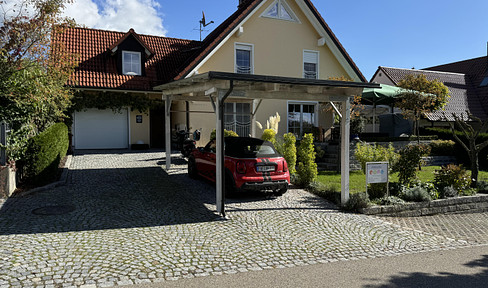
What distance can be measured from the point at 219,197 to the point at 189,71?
972cm

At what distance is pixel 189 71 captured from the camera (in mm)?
16125

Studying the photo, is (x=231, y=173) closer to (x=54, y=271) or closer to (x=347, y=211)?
(x=347, y=211)

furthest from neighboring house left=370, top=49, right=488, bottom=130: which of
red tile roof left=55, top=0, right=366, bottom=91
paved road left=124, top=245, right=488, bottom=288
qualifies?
paved road left=124, top=245, right=488, bottom=288

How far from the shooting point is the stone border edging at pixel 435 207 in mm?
8664

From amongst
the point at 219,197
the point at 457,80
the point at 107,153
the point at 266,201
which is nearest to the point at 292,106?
the point at 107,153

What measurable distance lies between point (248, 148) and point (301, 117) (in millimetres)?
11001

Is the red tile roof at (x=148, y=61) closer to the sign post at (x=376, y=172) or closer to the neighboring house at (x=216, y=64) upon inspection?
the neighboring house at (x=216, y=64)

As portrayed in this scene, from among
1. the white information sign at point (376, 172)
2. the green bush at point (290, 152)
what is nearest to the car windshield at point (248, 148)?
the green bush at point (290, 152)

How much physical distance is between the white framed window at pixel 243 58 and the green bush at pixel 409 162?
10.1 m

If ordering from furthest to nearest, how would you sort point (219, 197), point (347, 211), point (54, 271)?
point (347, 211)
point (219, 197)
point (54, 271)

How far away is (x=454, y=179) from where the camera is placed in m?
10.1

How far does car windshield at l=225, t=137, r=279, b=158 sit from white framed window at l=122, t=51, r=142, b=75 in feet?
34.2

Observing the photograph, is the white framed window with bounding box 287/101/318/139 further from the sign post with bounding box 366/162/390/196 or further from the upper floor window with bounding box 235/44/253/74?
the sign post with bounding box 366/162/390/196

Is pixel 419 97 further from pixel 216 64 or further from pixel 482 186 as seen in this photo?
pixel 216 64
